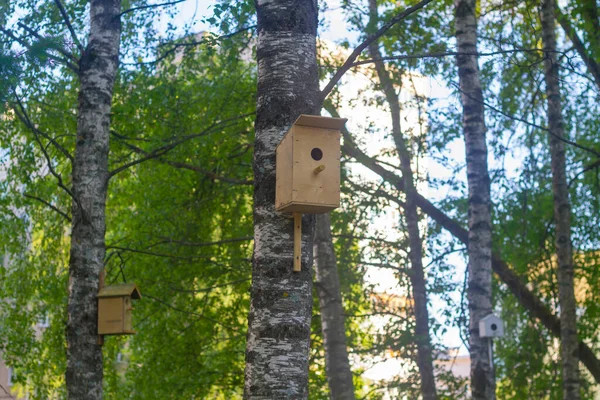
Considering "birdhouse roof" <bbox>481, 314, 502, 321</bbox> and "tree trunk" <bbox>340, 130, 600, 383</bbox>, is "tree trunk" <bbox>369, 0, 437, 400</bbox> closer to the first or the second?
"tree trunk" <bbox>340, 130, 600, 383</bbox>

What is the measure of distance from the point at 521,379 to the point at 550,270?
152 cm

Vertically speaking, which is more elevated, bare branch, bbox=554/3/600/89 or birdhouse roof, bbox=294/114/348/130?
bare branch, bbox=554/3/600/89

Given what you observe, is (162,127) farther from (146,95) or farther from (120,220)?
(120,220)

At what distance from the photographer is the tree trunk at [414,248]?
374 inches

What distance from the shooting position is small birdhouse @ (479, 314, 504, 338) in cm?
678

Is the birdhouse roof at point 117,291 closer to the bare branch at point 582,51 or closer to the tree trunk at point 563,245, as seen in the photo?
the tree trunk at point 563,245

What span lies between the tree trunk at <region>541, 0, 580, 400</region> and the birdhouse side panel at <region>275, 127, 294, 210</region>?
4899 mm

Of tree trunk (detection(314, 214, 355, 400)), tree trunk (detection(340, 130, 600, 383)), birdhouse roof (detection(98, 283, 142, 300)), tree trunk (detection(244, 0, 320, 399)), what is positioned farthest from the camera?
tree trunk (detection(340, 130, 600, 383))

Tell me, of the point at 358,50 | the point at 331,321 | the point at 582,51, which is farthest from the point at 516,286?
the point at 358,50

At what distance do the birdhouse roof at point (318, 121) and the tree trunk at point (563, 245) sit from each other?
4741mm

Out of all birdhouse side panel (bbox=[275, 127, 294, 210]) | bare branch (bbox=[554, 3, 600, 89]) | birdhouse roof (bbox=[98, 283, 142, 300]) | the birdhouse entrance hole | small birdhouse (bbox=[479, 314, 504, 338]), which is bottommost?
small birdhouse (bbox=[479, 314, 504, 338])

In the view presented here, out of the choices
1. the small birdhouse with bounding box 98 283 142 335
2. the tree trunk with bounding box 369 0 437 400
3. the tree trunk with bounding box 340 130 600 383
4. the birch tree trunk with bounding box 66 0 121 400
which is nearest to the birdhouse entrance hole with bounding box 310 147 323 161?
the small birdhouse with bounding box 98 283 142 335

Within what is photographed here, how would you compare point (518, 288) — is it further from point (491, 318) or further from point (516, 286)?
point (491, 318)

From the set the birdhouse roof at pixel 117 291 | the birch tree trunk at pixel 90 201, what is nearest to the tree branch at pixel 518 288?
the birch tree trunk at pixel 90 201
